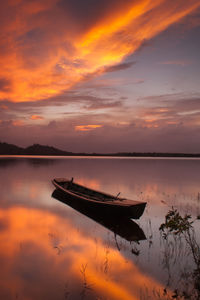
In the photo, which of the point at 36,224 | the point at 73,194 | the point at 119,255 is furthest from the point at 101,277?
the point at 73,194

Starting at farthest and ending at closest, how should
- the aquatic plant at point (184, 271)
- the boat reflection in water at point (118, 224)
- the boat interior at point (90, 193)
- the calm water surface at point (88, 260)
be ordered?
1. the boat interior at point (90, 193)
2. the boat reflection in water at point (118, 224)
3. the calm water surface at point (88, 260)
4. the aquatic plant at point (184, 271)

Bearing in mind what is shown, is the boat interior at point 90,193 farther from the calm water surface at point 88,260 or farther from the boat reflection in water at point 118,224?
the calm water surface at point 88,260

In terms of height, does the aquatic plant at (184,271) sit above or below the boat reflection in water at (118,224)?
above

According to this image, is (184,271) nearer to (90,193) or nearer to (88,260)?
(88,260)

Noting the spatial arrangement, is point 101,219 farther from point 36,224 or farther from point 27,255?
point 27,255

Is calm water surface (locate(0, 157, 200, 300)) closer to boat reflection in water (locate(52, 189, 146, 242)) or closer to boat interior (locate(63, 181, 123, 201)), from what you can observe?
boat reflection in water (locate(52, 189, 146, 242))

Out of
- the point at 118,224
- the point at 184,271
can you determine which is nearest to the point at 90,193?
the point at 118,224

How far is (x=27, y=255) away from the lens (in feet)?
32.7

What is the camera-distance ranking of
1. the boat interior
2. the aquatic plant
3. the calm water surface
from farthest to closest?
1. the boat interior
2. the calm water surface
3. the aquatic plant

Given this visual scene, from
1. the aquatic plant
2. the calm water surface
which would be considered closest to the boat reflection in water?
the calm water surface

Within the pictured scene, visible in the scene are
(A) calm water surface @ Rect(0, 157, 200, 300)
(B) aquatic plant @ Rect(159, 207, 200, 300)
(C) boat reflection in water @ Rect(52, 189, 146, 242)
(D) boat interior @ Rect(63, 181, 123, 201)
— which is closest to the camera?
(B) aquatic plant @ Rect(159, 207, 200, 300)

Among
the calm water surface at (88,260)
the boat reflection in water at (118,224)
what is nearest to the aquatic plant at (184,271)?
the calm water surface at (88,260)

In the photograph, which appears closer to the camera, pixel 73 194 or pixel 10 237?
pixel 10 237

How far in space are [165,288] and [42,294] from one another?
386cm
